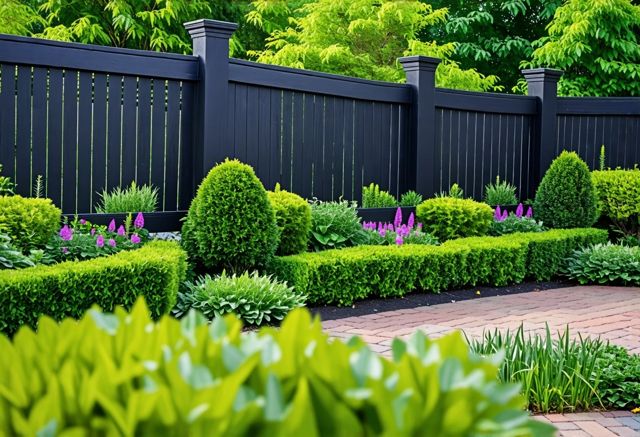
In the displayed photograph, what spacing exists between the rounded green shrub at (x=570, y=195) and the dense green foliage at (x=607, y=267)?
3.60ft

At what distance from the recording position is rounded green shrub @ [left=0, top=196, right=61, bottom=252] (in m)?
5.82

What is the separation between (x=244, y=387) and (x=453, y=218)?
25.4ft

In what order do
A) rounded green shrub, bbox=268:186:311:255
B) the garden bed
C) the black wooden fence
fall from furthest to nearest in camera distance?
rounded green shrub, bbox=268:186:311:255
the black wooden fence
the garden bed

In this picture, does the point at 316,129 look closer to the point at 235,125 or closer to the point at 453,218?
the point at 235,125

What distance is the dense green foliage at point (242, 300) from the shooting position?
5.81 meters

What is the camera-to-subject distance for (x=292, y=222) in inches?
287

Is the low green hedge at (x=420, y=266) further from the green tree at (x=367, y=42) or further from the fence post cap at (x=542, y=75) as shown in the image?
the green tree at (x=367, y=42)

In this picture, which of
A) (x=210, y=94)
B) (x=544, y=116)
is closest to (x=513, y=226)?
(x=544, y=116)

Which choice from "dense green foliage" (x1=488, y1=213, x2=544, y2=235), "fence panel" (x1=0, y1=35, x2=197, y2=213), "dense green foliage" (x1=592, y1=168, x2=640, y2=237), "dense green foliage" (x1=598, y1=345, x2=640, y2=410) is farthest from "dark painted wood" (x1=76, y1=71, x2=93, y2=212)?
"dense green foliage" (x1=592, y1=168, x2=640, y2=237)

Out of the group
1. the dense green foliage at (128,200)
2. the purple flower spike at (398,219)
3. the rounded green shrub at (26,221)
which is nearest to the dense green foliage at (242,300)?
the rounded green shrub at (26,221)

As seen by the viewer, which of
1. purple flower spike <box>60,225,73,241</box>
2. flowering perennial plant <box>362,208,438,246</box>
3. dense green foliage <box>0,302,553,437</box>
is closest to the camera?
dense green foliage <box>0,302,553,437</box>

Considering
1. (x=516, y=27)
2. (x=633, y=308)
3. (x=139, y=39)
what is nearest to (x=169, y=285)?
(x=633, y=308)

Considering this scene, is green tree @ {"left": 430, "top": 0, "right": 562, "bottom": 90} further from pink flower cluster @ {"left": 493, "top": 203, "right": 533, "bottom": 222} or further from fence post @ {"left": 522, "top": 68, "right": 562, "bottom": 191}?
pink flower cluster @ {"left": 493, "top": 203, "right": 533, "bottom": 222}

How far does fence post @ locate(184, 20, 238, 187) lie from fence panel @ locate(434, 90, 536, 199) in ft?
11.3
